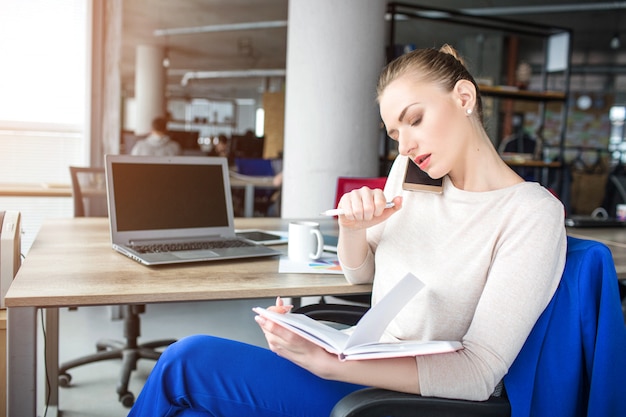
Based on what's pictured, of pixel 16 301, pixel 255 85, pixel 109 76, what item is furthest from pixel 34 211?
pixel 255 85

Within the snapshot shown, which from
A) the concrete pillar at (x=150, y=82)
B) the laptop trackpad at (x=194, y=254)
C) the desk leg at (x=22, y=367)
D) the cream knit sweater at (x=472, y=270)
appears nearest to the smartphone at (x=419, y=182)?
the cream knit sweater at (x=472, y=270)

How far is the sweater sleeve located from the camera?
41.3 inches

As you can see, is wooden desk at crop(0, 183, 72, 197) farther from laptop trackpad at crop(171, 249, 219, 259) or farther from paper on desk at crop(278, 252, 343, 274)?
paper on desk at crop(278, 252, 343, 274)

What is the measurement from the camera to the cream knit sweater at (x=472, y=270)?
106 cm

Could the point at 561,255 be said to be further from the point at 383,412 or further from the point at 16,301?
the point at 16,301

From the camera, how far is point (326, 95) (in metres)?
3.56

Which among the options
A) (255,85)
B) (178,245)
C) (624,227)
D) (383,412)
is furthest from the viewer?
(255,85)

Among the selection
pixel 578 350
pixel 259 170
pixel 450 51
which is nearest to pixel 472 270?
pixel 578 350

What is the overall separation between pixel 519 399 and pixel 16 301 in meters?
1.01

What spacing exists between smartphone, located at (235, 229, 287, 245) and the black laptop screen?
0.36 ft

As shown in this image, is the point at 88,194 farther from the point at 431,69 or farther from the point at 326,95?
the point at 431,69

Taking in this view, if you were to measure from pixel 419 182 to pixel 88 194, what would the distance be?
2.83 m

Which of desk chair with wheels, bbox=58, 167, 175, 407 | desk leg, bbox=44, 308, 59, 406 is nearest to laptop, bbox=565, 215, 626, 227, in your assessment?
desk chair with wheels, bbox=58, 167, 175, 407

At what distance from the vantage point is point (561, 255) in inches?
→ 43.9
